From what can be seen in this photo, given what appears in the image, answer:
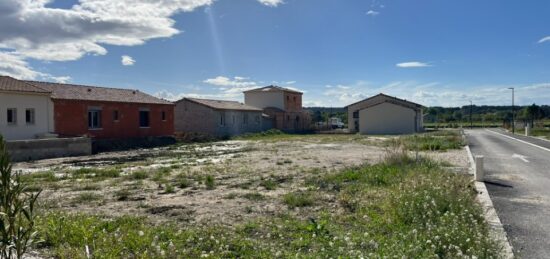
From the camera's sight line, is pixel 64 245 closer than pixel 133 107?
Yes

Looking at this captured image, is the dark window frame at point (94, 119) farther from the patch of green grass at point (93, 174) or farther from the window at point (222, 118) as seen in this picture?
the window at point (222, 118)

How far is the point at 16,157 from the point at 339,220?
19.8 meters

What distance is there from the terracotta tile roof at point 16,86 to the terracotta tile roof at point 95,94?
3.87 feet

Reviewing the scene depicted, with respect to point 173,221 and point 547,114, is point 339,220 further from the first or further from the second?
point 547,114

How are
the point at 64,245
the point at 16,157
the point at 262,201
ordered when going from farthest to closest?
the point at 16,157
the point at 262,201
the point at 64,245

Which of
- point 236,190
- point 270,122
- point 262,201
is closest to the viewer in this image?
point 262,201

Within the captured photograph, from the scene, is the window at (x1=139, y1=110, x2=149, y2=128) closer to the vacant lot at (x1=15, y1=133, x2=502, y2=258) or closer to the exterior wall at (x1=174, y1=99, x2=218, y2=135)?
the exterior wall at (x1=174, y1=99, x2=218, y2=135)

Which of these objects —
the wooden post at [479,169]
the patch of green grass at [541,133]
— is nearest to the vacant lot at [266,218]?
the wooden post at [479,169]

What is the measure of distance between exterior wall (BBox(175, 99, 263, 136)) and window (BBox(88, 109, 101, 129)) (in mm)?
15458

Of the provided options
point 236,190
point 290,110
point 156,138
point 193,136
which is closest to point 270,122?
point 290,110

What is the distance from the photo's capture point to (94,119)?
31766mm

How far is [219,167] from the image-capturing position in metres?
16.9

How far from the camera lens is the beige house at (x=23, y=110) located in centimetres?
2573

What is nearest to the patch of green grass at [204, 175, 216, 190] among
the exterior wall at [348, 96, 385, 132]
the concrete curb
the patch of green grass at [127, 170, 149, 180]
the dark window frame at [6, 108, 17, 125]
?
the patch of green grass at [127, 170, 149, 180]
